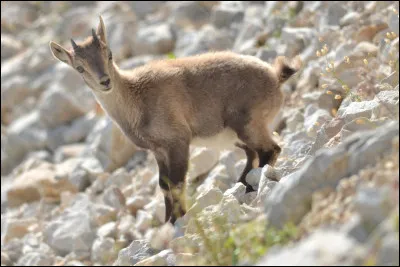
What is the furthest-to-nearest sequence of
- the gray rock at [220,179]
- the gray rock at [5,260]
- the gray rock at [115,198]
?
the gray rock at [115,198] → the gray rock at [5,260] → the gray rock at [220,179]

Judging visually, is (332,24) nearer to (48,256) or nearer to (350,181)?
(48,256)

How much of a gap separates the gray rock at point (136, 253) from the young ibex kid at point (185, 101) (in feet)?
6.49

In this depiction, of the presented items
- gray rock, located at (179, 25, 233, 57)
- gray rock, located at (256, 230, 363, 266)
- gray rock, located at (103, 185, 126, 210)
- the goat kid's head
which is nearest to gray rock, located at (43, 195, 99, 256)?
gray rock, located at (103, 185, 126, 210)

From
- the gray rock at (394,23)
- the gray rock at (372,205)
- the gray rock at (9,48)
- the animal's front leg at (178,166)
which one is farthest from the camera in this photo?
the gray rock at (9,48)

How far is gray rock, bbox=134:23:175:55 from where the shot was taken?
1525 cm

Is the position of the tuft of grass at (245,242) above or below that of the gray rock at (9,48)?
above

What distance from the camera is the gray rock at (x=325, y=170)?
392cm

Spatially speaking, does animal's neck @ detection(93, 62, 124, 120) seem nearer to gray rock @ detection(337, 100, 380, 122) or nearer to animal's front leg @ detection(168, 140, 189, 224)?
animal's front leg @ detection(168, 140, 189, 224)

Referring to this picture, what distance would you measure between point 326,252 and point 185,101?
5142 millimetres

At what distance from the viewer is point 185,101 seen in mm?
8164

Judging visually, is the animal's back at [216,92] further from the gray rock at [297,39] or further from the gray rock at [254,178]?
the gray rock at [297,39]

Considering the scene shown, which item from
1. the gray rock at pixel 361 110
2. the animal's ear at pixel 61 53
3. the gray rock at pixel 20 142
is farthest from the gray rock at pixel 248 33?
the gray rock at pixel 361 110

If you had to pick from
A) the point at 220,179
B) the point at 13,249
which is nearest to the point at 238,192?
the point at 220,179

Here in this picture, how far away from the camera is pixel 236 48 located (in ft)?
43.6
